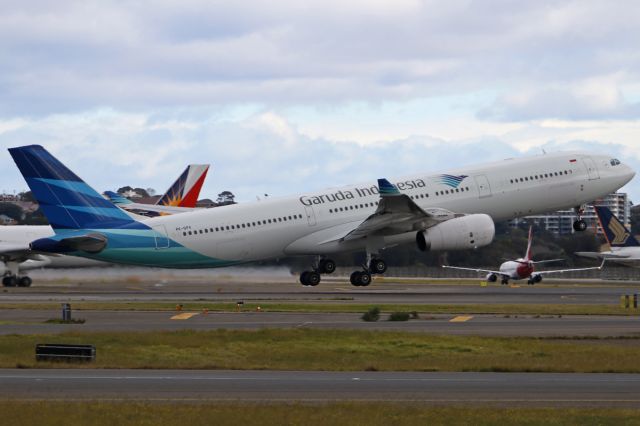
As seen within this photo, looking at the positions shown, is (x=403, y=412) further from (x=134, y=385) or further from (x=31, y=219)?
(x=31, y=219)

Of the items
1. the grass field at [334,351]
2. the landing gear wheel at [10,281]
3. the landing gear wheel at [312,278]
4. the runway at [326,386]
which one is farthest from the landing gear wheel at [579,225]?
the runway at [326,386]

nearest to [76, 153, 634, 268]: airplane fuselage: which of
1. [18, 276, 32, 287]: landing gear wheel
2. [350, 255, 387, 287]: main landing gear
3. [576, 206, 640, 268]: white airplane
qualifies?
[350, 255, 387, 287]: main landing gear

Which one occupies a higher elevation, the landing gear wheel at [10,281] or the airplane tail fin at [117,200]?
the airplane tail fin at [117,200]

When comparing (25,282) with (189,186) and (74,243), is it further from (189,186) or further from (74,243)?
(74,243)

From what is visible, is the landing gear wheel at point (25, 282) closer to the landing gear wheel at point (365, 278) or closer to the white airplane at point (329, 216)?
the white airplane at point (329, 216)

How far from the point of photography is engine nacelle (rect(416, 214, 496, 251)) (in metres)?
60.2

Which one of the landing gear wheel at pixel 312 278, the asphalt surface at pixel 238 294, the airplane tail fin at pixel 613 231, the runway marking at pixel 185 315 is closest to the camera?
the runway marking at pixel 185 315

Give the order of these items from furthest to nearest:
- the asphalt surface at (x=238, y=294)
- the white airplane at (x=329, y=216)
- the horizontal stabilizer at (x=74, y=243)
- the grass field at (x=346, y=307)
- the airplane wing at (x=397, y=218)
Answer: the airplane wing at (x=397, y=218) → the asphalt surface at (x=238, y=294) → the white airplane at (x=329, y=216) → the horizontal stabilizer at (x=74, y=243) → the grass field at (x=346, y=307)

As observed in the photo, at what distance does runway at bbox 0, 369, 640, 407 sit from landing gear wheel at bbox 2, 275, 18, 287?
5170cm

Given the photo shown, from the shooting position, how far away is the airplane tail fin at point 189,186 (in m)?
92.1

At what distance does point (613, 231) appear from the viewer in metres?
97.1

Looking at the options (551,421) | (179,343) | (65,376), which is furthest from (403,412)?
(179,343)

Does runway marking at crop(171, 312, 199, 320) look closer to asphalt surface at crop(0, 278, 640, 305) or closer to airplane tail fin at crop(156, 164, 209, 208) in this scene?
asphalt surface at crop(0, 278, 640, 305)

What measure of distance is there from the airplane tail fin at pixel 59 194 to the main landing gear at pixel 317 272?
12.3 m
